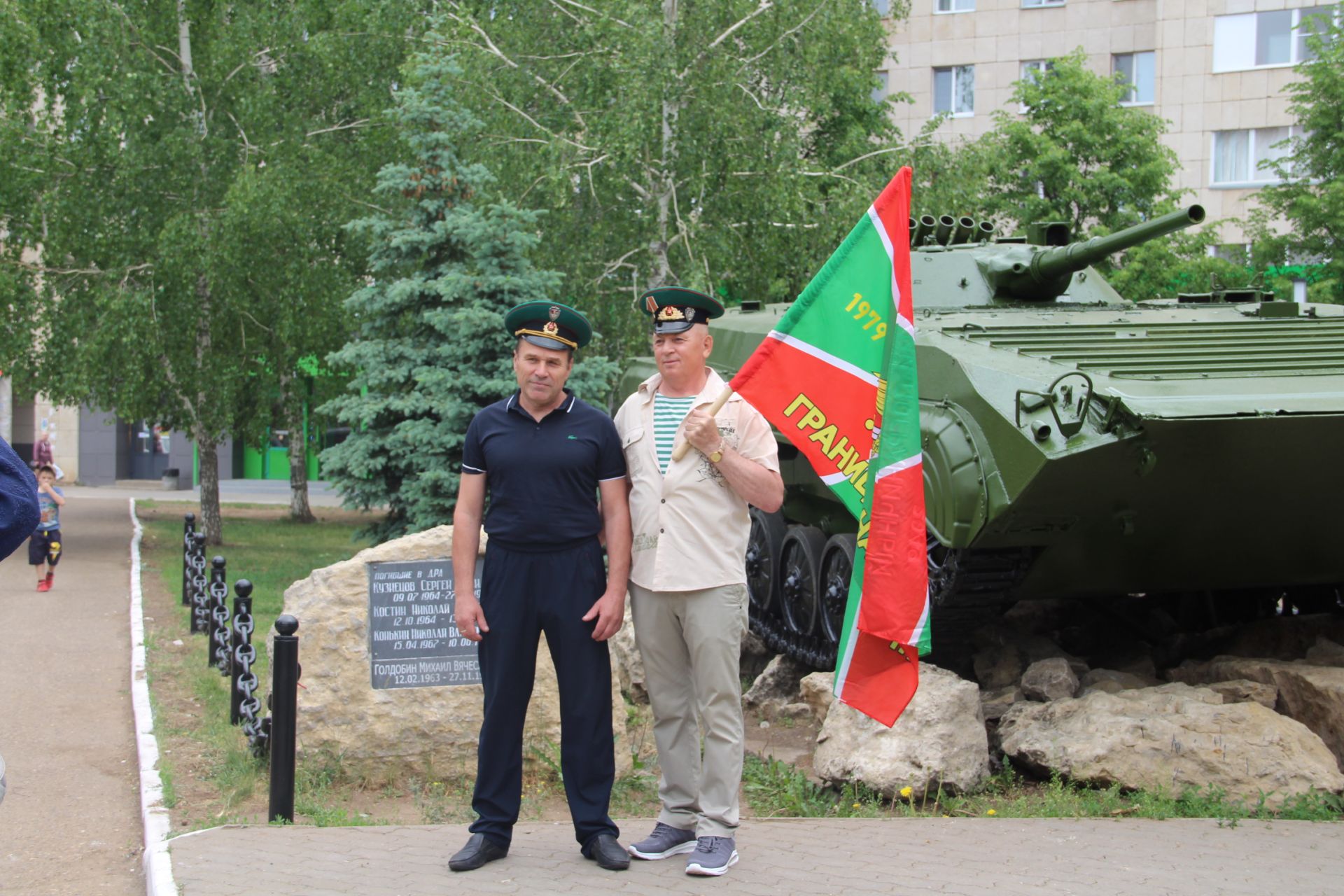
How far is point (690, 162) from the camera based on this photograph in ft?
55.7

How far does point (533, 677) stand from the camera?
5387mm

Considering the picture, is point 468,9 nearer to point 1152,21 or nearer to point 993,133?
point 993,133

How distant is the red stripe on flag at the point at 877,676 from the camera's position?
5586 mm

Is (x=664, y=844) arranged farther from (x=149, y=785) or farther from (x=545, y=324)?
(x=149, y=785)

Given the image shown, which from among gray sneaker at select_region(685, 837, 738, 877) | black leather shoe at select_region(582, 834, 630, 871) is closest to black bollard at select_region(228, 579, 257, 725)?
black leather shoe at select_region(582, 834, 630, 871)

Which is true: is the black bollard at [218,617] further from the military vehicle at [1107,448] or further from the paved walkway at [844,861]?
the paved walkway at [844,861]

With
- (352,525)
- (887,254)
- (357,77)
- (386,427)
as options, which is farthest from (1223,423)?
(352,525)

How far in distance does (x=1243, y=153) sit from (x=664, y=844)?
29.1 meters

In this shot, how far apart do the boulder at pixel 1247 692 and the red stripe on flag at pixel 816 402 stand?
340 centimetres

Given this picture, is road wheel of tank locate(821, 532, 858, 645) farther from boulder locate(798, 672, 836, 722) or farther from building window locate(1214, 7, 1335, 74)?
building window locate(1214, 7, 1335, 74)

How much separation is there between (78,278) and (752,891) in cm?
1726

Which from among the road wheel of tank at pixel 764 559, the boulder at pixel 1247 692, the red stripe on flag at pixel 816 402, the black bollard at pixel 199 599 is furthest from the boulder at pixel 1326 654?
the black bollard at pixel 199 599

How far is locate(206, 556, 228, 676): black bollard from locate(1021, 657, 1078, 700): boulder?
5223 mm

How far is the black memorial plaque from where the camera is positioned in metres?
6.94
